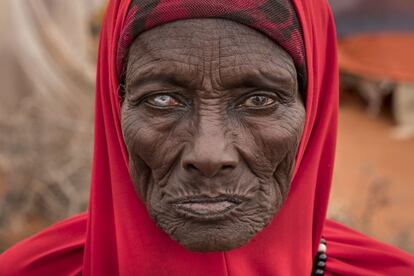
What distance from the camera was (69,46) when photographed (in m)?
9.68

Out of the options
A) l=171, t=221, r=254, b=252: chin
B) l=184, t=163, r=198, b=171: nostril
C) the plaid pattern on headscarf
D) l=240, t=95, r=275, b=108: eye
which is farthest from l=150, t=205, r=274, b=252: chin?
the plaid pattern on headscarf

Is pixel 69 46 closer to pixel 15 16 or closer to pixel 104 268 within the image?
pixel 15 16

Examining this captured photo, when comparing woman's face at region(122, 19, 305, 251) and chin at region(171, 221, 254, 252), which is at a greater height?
woman's face at region(122, 19, 305, 251)

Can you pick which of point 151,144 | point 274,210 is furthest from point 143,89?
point 274,210

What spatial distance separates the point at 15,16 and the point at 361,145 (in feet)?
14.4

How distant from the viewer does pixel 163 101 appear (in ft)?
6.52

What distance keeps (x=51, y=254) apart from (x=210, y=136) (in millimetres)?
881

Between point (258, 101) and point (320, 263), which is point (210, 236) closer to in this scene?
point (258, 101)

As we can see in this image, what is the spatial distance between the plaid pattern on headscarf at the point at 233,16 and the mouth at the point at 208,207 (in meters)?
0.41

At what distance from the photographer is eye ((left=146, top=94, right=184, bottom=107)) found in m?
1.98

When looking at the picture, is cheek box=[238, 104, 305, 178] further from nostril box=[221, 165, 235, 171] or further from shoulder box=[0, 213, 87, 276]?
shoulder box=[0, 213, 87, 276]

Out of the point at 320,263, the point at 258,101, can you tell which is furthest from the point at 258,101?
the point at 320,263

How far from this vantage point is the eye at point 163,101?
6.48ft

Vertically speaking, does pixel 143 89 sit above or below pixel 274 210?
above
